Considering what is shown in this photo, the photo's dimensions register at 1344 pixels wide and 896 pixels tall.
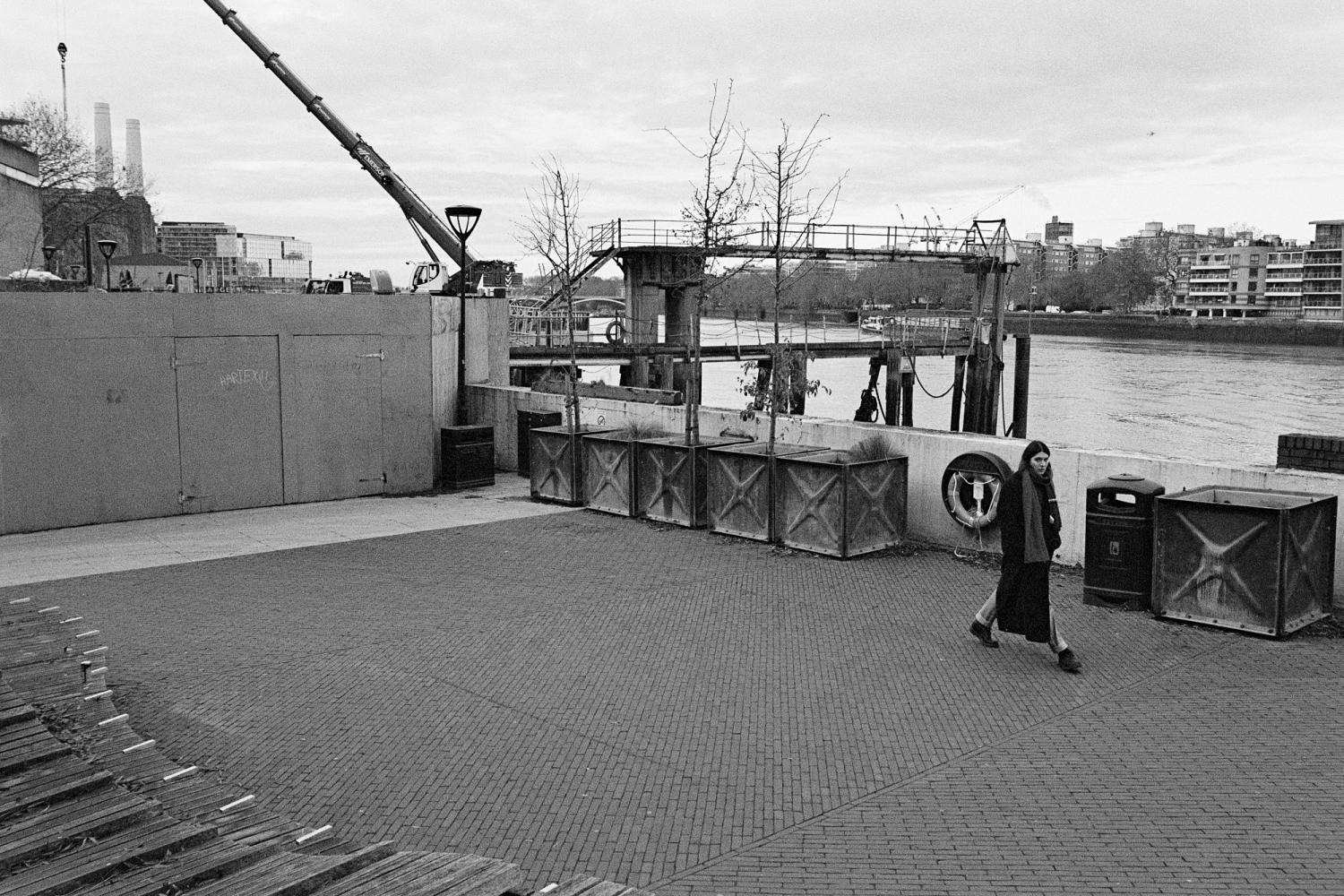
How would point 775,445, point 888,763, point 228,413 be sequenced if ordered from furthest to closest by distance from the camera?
point 228,413, point 775,445, point 888,763

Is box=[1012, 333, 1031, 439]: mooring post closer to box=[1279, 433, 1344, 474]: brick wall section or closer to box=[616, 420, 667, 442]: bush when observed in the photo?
box=[616, 420, 667, 442]: bush

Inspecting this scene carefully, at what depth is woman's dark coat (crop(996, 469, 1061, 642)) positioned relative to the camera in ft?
28.5

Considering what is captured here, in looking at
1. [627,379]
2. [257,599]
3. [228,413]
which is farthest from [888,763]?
[627,379]

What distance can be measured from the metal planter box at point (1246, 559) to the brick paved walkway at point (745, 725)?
227mm

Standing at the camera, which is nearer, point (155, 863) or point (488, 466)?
point (155, 863)

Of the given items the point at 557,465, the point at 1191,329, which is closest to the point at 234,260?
the point at 557,465

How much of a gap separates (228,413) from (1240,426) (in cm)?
3717

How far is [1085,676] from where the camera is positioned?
838cm

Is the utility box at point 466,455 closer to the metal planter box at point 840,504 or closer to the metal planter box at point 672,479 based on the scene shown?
the metal planter box at point 672,479

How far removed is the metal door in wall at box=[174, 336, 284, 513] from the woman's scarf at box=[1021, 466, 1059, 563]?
10728mm

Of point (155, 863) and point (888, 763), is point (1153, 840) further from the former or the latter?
point (155, 863)

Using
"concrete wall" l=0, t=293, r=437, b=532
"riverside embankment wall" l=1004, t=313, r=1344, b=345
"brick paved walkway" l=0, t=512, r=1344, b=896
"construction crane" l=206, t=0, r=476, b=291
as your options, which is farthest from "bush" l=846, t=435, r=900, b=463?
"riverside embankment wall" l=1004, t=313, r=1344, b=345

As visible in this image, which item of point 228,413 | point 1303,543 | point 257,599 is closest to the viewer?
point 1303,543

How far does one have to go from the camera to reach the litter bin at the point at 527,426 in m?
17.7
